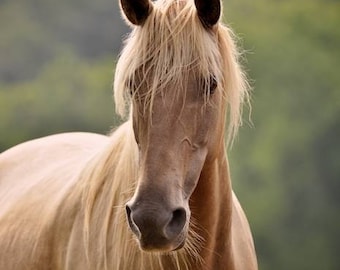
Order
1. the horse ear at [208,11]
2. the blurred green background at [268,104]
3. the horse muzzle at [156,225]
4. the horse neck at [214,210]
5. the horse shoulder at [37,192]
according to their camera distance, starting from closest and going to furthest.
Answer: the horse muzzle at [156,225]
the horse ear at [208,11]
the horse neck at [214,210]
the horse shoulder at [37,192]
the blurred green background at [268,104]

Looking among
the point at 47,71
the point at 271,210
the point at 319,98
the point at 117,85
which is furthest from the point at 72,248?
the point at 47,71

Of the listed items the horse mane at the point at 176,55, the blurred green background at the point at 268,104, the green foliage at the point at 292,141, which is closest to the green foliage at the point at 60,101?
the blurred green background at the point at 268,104

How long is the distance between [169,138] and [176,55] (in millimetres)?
343

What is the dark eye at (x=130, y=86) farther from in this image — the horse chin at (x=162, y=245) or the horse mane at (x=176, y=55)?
the horse chin at (x=162, y=245)

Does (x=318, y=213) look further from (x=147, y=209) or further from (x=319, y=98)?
(x=147, y=209)

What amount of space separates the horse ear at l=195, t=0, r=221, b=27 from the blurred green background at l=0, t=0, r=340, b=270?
11734mm

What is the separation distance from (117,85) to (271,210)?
530 inches

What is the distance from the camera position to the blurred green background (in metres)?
17.8

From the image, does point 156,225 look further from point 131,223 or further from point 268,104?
point 268,104

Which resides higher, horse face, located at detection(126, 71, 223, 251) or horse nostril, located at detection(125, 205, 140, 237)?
horse face, located at detection(126, 71, 223, 251)

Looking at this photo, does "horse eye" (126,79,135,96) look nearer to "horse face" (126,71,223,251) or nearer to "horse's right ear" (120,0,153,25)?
"horse face" (126,71,223,251)

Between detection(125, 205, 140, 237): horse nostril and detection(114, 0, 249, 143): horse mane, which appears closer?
detection(125, 205, 140, 237): horse nostril

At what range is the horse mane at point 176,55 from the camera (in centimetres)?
451

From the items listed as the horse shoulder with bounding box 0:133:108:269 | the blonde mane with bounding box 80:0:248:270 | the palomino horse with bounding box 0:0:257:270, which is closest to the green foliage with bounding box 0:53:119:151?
the horse shoulder with bounding box 0:133:108:269
